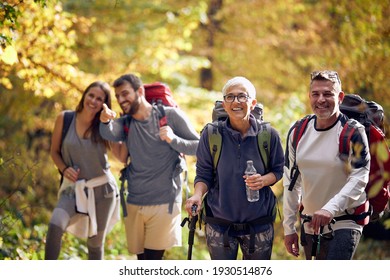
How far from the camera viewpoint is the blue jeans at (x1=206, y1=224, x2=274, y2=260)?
18.9 ft

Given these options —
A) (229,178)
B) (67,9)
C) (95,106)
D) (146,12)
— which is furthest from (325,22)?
(229,178)

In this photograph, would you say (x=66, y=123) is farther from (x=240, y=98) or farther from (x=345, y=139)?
(x=345, y=139)

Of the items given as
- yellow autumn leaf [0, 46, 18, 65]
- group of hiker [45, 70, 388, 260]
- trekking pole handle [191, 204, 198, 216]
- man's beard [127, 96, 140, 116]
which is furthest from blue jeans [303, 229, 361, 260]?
yellow autumn leaf [0, 46, 18, 65]

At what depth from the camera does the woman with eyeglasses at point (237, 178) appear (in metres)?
5.74

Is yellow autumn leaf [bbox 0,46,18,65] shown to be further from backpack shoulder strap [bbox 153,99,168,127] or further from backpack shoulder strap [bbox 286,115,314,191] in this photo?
backpack shoulder strap [bbox 286,115,314,191]

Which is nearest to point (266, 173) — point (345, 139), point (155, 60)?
point (345, 139)

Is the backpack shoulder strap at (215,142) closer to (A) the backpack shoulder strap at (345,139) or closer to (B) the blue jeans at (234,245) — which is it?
(B) the blue jeans at (234,245)

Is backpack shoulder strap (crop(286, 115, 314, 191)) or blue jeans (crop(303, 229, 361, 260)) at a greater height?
backpack shoulder strap (crop(286, 115, 314, 191))

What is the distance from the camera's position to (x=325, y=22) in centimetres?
1811

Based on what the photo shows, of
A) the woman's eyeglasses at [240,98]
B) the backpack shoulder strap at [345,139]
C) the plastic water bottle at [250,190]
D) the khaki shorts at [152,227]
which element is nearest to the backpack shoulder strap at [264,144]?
the plastic water bottle at [250,190]

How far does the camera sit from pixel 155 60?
1323 centimetres

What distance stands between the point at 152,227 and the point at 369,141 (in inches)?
99.6

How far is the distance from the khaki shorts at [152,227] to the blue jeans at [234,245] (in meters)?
1.53

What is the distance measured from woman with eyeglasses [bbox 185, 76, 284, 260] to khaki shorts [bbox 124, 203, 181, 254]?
1514 millimetres
